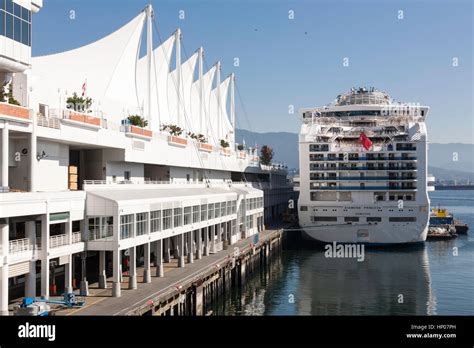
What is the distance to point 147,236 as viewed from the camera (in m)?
34.5

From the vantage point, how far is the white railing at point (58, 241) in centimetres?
2781

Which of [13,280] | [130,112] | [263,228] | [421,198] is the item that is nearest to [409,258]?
[421,198]

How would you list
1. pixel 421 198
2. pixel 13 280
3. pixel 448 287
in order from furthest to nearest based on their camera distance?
pixel 421 198
pixel 448 287
pixel 13 280

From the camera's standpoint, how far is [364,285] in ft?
150

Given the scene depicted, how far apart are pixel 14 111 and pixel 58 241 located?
6.50 meters

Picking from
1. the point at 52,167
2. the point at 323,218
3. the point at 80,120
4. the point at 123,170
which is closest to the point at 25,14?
the point at 80,120

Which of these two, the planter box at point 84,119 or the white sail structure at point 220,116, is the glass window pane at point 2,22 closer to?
the planter box at point 84,119

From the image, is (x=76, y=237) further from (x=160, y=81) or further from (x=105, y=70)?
(x=160, y=81)

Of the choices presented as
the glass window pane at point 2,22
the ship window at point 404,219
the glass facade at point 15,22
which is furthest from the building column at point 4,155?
the ship window at point 404,219

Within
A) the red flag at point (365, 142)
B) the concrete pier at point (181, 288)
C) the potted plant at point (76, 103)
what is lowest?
the concrete pier at point (181, 288)

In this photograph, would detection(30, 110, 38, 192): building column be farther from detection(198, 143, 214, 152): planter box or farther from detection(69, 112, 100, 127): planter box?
detection(198, 143, 214, 152): planter box

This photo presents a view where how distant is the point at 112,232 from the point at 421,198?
4183 cm

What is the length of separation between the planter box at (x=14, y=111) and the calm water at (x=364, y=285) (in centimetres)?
1797
